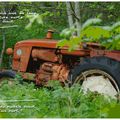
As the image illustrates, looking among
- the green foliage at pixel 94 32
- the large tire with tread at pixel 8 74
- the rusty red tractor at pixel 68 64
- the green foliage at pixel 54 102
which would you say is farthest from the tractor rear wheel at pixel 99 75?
the green foliage at pixel 94 32

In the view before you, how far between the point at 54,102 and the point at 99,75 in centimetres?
63

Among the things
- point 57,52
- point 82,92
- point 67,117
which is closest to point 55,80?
point 57,52

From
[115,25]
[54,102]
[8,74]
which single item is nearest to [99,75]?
[54,102]

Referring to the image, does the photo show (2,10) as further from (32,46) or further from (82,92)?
(82,92)

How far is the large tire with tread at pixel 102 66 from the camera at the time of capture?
3883mm

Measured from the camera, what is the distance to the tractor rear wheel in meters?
3.91

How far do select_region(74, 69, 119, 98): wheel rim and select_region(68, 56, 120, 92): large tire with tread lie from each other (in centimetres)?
3

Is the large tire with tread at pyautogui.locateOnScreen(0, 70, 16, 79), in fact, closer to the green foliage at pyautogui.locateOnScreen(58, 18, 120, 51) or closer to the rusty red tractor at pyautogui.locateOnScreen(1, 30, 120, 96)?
the rusty red tractor at pyautogui.locateOnScreen(1, 30, 120, 96)

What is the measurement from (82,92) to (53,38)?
3.86 feet

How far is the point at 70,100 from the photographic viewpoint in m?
3.34

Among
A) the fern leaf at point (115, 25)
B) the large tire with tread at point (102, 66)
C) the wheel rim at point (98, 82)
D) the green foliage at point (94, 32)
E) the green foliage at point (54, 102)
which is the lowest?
the green foliage at point (54, 102)

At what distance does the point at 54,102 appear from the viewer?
3.60 metres

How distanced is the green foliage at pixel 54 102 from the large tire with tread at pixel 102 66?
0.20 m

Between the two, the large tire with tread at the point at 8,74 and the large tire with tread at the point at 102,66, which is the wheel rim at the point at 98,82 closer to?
the large tire with tread at the point at 102,66
